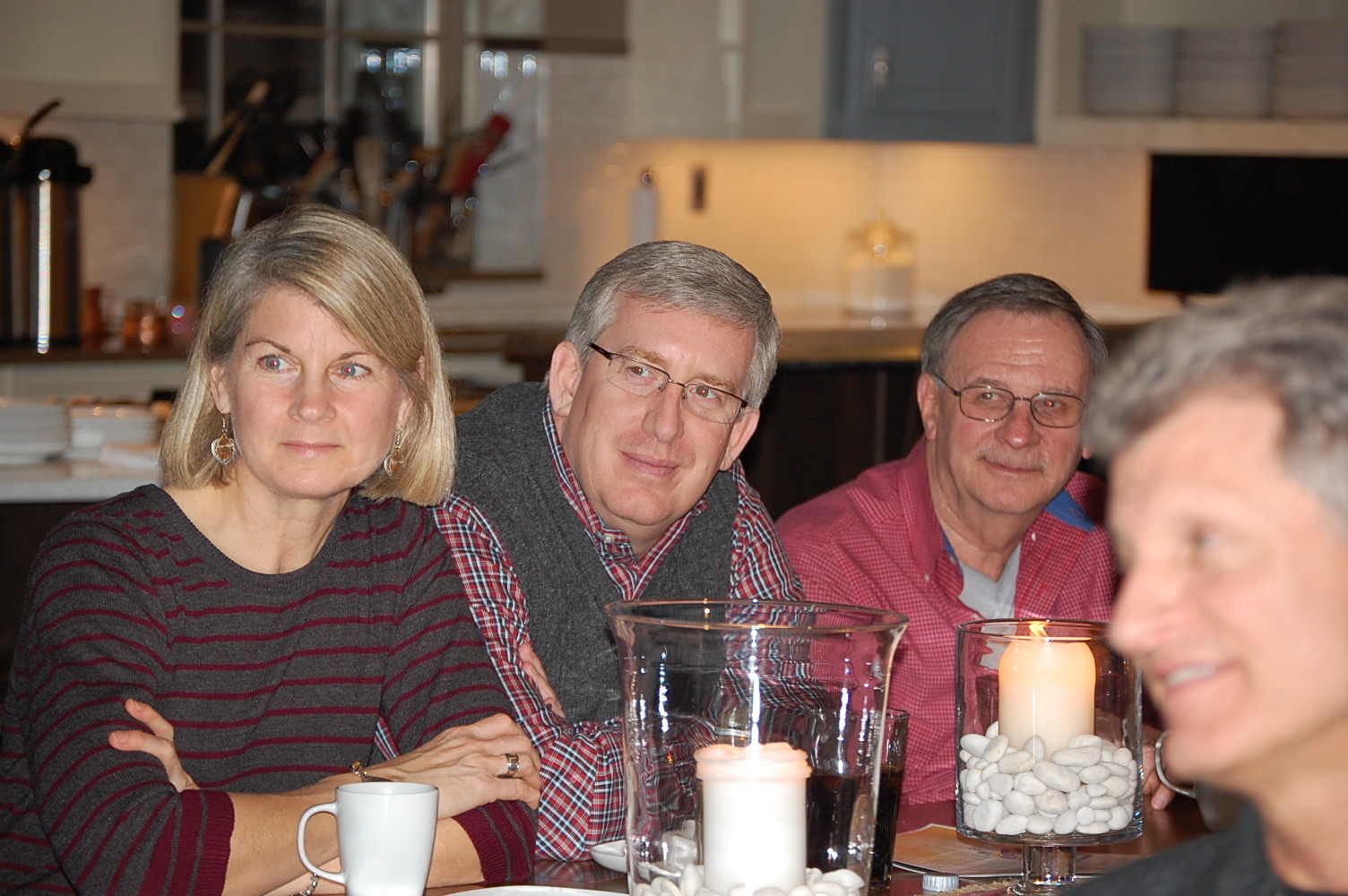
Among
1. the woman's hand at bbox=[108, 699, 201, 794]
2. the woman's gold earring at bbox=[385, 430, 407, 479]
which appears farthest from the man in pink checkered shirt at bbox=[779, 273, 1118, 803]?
the woman's hand at bbox=[108, 699, 201, 794]

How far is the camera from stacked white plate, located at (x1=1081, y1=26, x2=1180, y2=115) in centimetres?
475

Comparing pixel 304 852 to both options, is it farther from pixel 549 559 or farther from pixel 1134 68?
pixel 1134 68

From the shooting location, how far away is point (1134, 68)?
189 inches

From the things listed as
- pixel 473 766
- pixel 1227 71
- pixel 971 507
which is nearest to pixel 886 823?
pixel 473 766

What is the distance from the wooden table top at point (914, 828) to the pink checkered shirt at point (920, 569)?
351 millimetres

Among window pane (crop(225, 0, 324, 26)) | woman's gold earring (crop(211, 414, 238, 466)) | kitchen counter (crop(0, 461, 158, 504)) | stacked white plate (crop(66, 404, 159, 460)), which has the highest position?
window pane (crop(225, 0, 324, 26))

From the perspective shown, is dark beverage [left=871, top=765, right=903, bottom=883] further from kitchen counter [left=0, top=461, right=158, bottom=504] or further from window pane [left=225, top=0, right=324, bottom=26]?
window pane [left=225, top=0, right=324, bottom=26]

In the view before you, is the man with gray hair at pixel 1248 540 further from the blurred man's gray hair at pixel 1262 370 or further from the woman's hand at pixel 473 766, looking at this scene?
the woman's hand at pixel 473 766

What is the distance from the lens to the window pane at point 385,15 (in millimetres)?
5328

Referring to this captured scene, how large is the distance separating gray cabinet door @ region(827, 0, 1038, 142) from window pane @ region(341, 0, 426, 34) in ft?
4.56

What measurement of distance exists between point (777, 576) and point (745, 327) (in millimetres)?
363

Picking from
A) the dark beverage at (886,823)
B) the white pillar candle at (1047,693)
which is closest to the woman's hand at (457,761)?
the dark beverage at (886,823)

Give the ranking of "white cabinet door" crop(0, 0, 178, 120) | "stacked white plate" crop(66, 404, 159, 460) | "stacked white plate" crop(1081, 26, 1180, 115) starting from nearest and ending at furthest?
"stacked white plate" crop(66, 404, 159, 460) → "white cabinet door" crop(0, 0, 178, 120) → "stacked white plate" crop(1081, 26, 1180, 115)

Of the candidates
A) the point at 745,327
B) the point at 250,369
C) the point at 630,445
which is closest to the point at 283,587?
the point at 250,369
